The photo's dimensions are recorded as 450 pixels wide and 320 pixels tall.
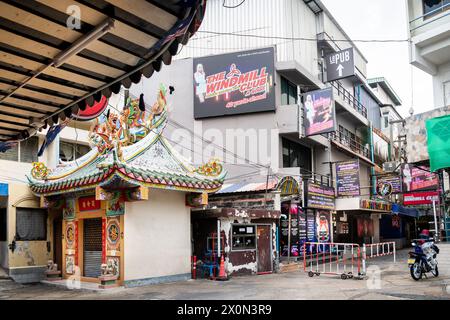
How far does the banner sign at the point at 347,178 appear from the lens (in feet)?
93.2

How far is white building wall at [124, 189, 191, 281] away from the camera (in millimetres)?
16234

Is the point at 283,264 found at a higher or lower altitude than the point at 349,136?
lower

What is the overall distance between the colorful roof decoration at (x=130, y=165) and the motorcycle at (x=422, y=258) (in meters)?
7.76

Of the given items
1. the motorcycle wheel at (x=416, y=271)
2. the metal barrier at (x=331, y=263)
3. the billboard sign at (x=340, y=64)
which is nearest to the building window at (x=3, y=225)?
the metal barrier at (x=331, y=263)

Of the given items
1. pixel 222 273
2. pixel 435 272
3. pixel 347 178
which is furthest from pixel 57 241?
pixel 347 178

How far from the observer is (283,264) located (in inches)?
870

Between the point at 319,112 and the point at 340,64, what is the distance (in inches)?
257

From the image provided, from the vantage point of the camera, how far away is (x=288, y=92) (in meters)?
27.5

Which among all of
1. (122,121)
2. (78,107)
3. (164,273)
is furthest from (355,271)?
(78,107)

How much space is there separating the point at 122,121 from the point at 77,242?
17.0 feet

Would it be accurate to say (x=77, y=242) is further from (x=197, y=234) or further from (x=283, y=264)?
(x=283, y=264)

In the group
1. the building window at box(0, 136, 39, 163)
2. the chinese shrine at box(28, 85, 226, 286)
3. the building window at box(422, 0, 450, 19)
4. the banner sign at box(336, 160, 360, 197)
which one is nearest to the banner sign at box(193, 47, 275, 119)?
the banner sign at box(336, 160, 360, 197)

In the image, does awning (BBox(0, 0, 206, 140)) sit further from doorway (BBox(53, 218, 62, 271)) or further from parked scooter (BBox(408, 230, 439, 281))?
doorway (BBox(53, 218, 62, 271))

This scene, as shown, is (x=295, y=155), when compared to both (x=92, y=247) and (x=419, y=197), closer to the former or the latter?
(x=419, y=197)
